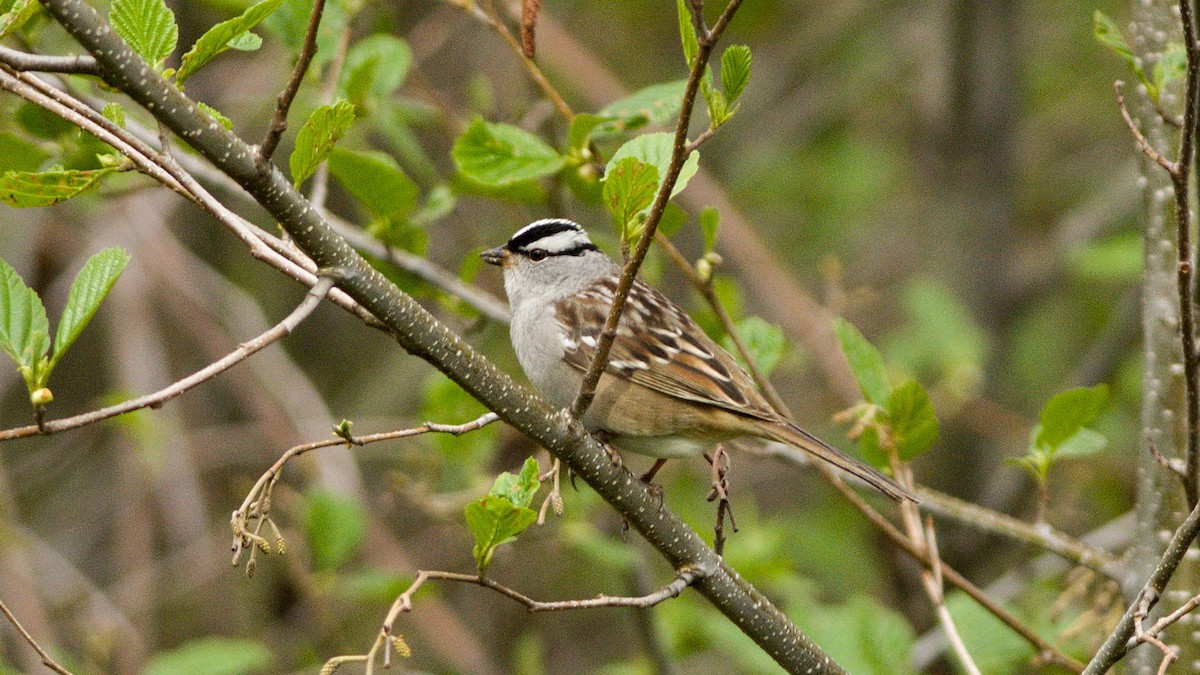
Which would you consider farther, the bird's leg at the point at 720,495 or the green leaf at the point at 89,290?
the bird's leg at the point at 720,495

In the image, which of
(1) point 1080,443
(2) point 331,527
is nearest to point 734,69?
(1) point 1080,443

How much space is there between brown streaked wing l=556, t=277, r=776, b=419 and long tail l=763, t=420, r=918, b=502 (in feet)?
0.17

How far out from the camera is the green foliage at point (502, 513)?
7.10 ft

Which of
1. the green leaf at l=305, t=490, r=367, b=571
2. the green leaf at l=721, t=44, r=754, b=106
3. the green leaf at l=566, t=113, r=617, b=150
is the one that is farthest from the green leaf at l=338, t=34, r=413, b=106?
the green leaf at l=721, t=44, r=754, b=106

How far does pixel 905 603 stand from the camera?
525cm

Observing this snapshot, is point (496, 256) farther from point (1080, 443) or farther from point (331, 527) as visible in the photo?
point (1080, 443)

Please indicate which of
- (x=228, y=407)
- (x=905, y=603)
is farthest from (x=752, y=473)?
(x=228, y=407)

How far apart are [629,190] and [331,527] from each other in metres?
2.39

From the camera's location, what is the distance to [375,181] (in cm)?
323

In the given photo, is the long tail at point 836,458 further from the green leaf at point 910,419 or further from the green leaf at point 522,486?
the green leaf at point 522,486

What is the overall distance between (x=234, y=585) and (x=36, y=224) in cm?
185

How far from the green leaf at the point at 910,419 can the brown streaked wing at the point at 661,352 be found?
292 mm

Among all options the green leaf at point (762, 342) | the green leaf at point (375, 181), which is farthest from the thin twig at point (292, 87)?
the green leaf at point (762, 342)

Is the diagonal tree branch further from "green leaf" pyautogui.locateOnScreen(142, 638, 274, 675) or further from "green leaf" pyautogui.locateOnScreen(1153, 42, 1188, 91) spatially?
"green leaf" pyautogui.locateOnScreen(142, 638, 274, 675)
